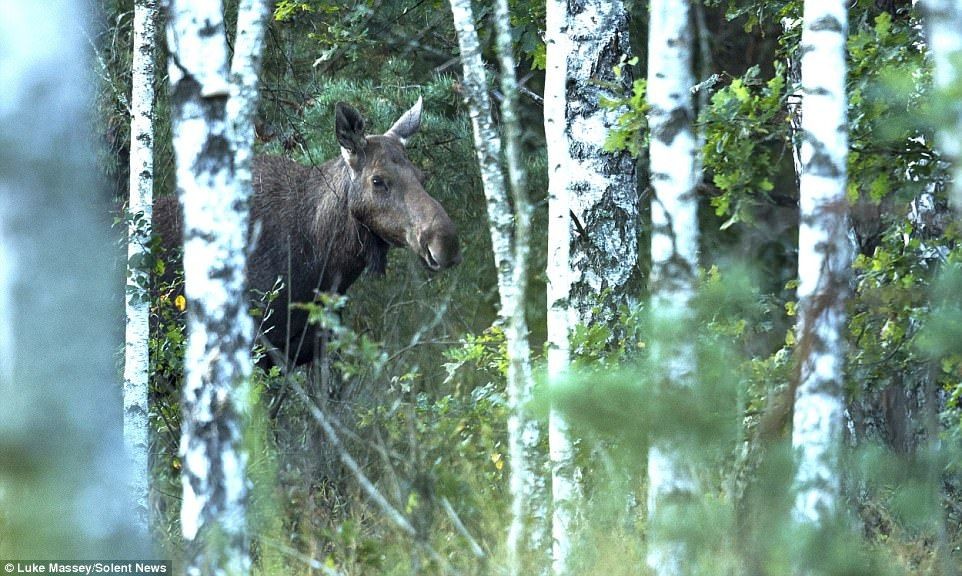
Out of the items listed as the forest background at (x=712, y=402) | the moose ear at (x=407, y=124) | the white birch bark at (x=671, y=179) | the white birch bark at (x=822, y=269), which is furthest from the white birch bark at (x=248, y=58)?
the moose ear at (x=407, y=124)

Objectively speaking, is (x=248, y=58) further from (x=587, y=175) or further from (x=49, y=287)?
(x=587, y=175)

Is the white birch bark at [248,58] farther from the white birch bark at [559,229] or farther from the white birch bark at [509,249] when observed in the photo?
the white birch bark at [559,229]

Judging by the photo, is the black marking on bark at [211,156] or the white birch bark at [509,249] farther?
the white birch bark at [509,249]

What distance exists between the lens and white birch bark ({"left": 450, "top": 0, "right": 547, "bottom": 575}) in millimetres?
4836

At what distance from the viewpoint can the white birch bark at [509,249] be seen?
484 centimetres

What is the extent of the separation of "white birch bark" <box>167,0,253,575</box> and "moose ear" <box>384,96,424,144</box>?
557 centimetres

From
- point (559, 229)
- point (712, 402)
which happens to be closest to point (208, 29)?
point (712, 402)

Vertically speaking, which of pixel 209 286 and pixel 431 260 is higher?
pixel 431 260

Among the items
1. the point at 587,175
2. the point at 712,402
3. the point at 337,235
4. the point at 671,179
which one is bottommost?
the point at 712,402

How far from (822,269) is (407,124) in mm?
6132

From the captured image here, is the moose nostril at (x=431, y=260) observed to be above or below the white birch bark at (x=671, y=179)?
above

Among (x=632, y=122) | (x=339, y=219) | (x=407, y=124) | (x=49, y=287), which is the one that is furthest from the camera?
(x=339, y=219)

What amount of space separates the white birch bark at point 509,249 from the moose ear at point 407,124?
4.95 m

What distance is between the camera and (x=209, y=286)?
4551 mm
